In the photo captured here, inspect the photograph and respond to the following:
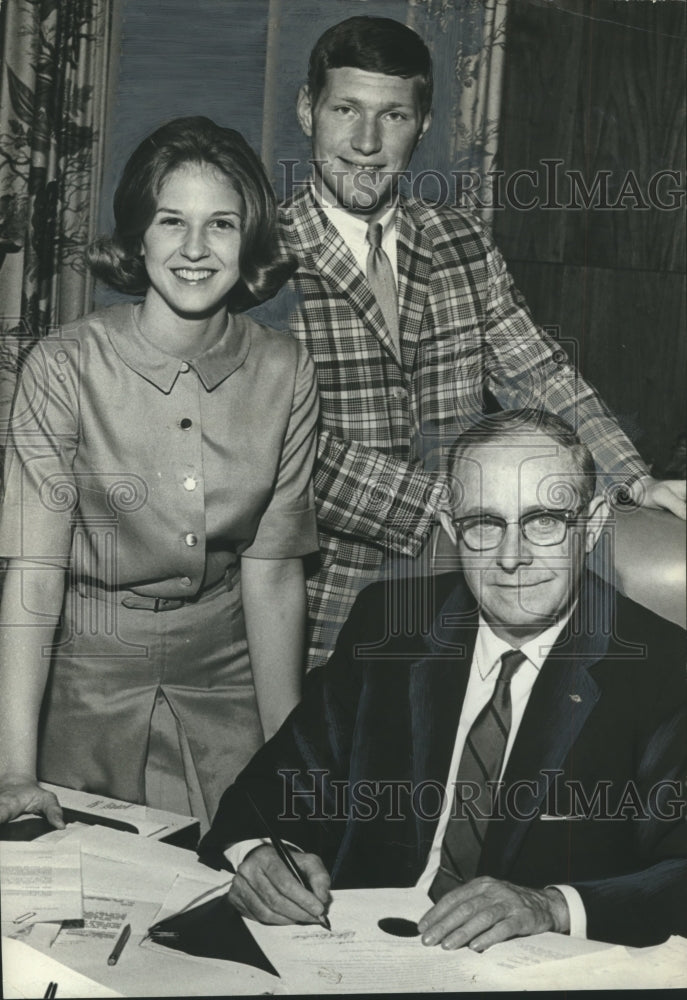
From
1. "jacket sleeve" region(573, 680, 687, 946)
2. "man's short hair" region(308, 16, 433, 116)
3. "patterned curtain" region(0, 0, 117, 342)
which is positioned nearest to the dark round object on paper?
"jacket sleeve" region(573, 680, 687, 946)

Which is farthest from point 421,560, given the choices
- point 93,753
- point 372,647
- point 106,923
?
point 106,923

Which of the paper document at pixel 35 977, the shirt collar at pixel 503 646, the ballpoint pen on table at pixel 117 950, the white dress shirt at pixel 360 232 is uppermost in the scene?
the white dress shirt at pixel 360 232

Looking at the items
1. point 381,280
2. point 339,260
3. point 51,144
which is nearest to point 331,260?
point 339,260

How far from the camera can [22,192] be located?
100 inches

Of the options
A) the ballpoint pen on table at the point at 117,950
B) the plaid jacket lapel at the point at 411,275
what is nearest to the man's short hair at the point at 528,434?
the plaid jacket lapel at the point at 411,275

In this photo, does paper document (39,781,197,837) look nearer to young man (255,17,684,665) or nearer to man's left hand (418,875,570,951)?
young man (255,17,684,665)

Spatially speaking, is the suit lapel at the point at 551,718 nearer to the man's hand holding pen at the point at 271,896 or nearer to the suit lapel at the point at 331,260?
the man's hand holding pen at the point at 271,896

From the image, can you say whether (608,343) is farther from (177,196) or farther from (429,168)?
(177,196)

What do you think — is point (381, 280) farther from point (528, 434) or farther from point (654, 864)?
point (654, 864)

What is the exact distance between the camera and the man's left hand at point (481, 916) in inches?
106

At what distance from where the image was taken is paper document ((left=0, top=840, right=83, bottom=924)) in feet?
8.59

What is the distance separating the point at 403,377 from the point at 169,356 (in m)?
0.54

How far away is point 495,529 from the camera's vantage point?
2715 mm

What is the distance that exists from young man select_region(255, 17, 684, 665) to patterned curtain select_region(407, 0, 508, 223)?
4 centimetres
